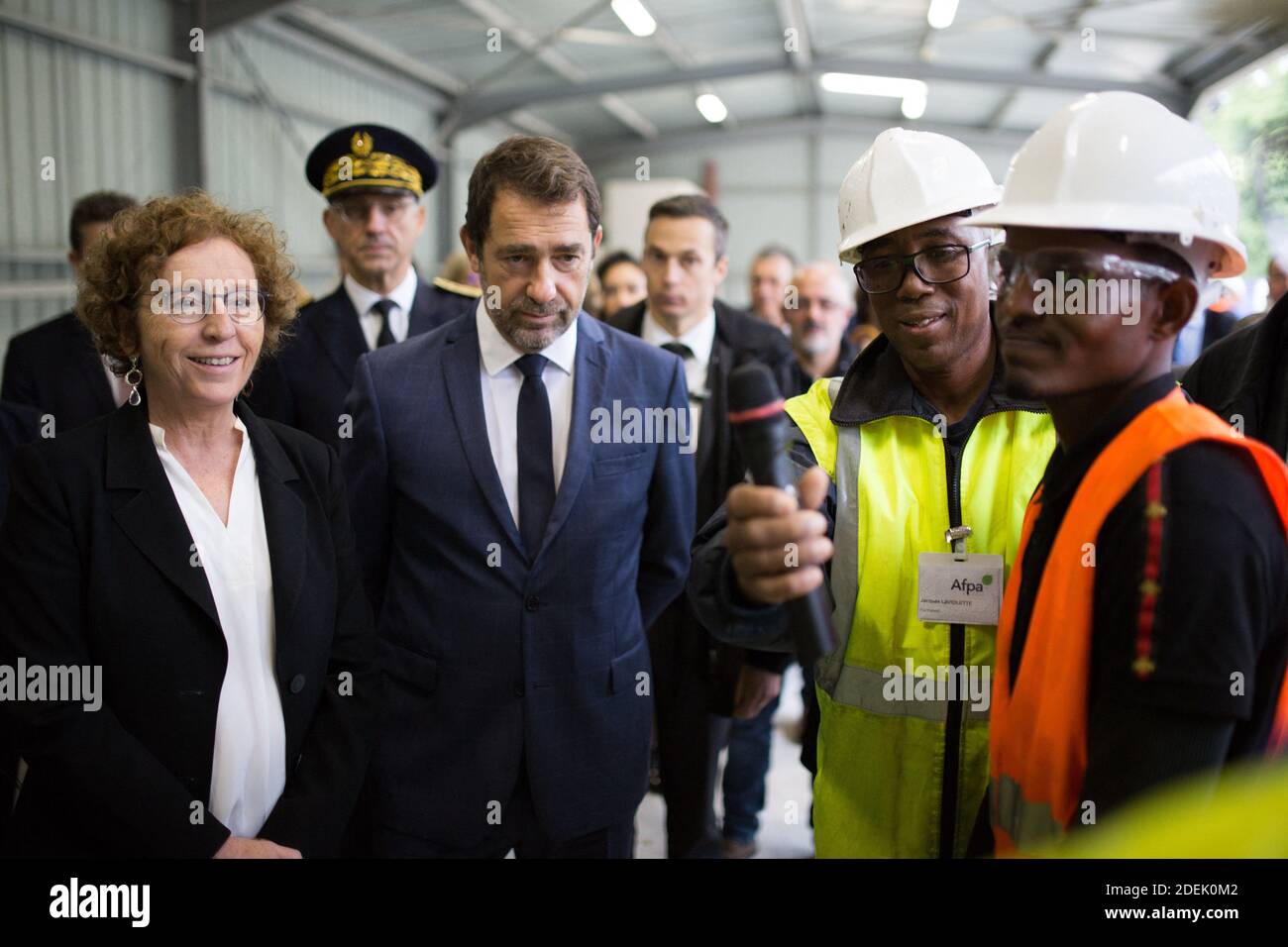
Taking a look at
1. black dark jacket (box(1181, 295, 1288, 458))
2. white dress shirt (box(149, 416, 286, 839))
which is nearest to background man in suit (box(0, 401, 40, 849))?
white dress shirt (box(149, 416, 286, 839))

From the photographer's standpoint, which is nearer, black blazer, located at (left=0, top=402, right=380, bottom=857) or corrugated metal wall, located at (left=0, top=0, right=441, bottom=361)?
black blazer, located at (left=0, top=402, right=380, bottom=857)

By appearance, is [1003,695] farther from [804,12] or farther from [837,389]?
[804,12]

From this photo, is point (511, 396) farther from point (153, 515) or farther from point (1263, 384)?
point (1263, 384)

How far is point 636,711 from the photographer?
6.44ft

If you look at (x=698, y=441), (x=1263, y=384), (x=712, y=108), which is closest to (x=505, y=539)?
(x=698, y=441)

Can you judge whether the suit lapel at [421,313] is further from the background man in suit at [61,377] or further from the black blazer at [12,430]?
the black blazer at [12,430]

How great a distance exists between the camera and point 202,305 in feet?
4.95

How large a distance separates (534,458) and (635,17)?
883cm

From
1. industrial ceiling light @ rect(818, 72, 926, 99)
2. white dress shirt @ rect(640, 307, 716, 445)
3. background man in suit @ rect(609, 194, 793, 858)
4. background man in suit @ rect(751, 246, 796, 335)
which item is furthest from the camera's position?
industrial ceiling light @ rect(818, 72, 926, 99)

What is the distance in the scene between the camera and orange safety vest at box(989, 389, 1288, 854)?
924 millimetres

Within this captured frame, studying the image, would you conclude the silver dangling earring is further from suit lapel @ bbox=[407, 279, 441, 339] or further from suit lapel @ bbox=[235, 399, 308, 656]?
suit lapel @ bbox=[407, 279, 441, 339]

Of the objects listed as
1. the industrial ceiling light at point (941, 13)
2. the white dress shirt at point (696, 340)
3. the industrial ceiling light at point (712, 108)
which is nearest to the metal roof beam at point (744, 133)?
the industrial ceiling light at point (712, 108)

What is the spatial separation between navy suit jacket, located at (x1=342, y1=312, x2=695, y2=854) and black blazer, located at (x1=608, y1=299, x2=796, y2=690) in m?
0.28

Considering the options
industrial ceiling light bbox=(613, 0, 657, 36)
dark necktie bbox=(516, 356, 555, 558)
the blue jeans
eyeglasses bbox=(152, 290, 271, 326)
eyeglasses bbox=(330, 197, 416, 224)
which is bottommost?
the blue jeans
